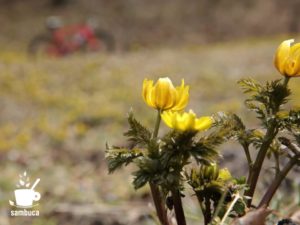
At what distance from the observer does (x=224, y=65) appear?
944cm

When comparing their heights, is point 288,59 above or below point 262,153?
above

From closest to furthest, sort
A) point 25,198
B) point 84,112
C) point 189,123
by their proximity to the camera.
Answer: point 189,123, point 25,198, point 84,112

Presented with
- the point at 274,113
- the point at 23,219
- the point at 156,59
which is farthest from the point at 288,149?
the point at 156,59

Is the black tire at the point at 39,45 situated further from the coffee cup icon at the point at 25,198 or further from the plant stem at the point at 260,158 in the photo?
the plant stem at the point at 260,158

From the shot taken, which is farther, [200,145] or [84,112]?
[84,112]

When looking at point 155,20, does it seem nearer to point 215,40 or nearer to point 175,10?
point 175,10

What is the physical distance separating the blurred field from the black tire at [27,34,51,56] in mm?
4135

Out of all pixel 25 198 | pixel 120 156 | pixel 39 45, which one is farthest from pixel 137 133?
pixel 39 45

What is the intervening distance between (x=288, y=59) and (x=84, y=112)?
4833 mm

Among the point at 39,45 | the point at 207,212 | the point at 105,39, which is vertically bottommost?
the point at 207,212

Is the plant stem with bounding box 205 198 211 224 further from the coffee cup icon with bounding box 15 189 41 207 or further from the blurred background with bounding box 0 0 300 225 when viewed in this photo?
the coffee cup icon with bounding box 15 189 41 207

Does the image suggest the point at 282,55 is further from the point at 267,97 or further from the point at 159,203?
the point at 159,203

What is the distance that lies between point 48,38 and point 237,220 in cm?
1336

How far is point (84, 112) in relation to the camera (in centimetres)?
569
